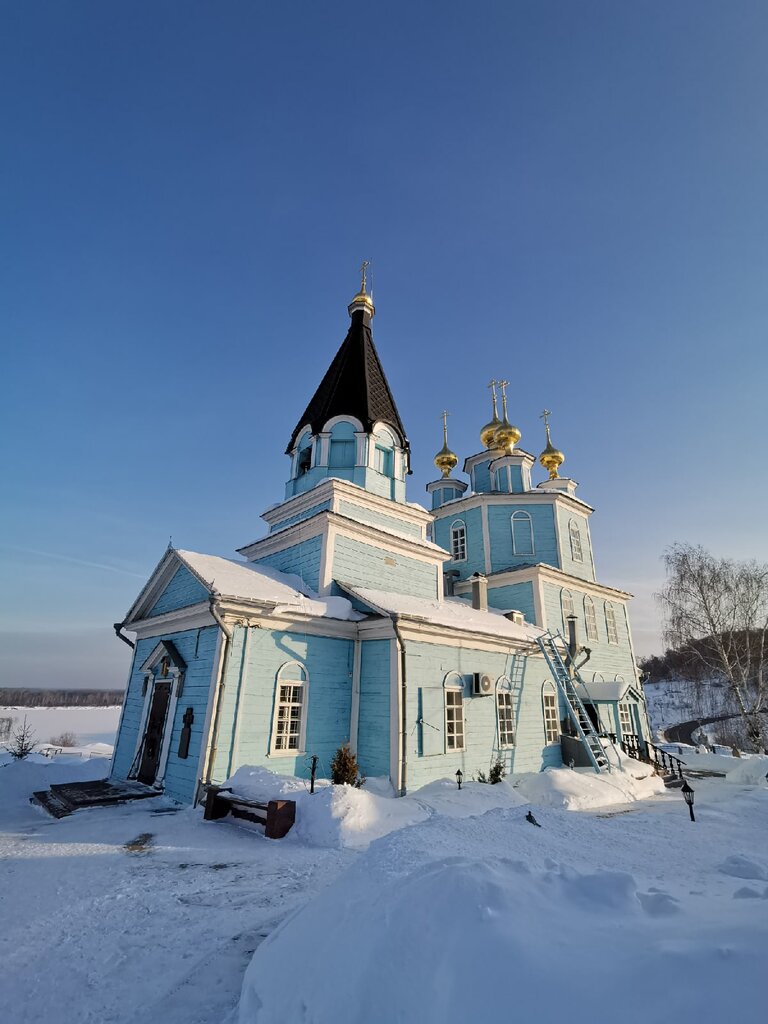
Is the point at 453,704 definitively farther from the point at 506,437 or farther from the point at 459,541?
the point at 506,437

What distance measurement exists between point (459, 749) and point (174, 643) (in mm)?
7216

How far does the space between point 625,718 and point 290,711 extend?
1501 centimetres

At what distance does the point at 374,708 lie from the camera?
11.1m

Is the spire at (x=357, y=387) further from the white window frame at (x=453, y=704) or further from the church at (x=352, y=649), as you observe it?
the white window frame at (x=453, y=704)

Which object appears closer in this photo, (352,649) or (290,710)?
(290,710)

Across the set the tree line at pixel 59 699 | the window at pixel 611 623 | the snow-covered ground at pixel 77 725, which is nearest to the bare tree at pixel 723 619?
the window at pixel 611 623

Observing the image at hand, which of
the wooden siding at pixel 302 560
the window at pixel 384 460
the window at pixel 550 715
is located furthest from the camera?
the window at pixel 384 460

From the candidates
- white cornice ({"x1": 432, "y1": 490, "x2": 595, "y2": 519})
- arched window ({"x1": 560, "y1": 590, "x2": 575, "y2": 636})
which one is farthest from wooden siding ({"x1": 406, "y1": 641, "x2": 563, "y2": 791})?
white cornice ({"x1": 432, "y1": 490, "x2": 595, "y2": 519})

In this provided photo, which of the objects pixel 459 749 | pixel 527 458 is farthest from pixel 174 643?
pixel 527 458

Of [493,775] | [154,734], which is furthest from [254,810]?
[493,775]

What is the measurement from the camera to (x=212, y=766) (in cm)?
914

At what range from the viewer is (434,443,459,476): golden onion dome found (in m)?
26.6

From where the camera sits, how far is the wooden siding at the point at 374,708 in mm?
10656

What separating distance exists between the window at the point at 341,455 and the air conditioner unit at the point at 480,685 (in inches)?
279
